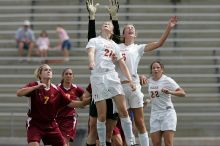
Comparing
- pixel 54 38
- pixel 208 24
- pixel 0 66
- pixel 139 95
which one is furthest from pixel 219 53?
pixel 139 95

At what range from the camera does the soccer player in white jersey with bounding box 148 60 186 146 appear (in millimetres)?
15398

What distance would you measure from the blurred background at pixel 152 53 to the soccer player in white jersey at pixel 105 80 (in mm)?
8701

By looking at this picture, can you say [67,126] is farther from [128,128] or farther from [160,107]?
[128,128]

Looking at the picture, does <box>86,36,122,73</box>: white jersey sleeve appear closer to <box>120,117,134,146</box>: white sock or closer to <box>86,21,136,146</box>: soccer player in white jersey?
<box>86,21,136,146</box>: soccer player in white jersey

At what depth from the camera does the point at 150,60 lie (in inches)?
968

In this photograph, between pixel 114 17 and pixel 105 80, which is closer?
pixel 105 80

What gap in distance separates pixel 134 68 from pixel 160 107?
1.87 metres

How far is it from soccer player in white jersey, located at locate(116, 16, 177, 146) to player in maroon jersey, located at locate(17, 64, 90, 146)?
766 mm

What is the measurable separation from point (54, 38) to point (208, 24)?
5.14 meters

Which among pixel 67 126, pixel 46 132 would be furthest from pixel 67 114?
pixel 46 132

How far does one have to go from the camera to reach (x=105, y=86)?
1315cm

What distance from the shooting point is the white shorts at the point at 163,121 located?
15.4m

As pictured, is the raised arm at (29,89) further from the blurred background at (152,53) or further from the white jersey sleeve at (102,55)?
the blurred background at (152,53)

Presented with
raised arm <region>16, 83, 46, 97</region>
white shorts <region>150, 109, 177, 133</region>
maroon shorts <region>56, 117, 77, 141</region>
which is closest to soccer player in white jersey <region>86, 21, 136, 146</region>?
raised arm <region>16, 83, 46, 97</region>
